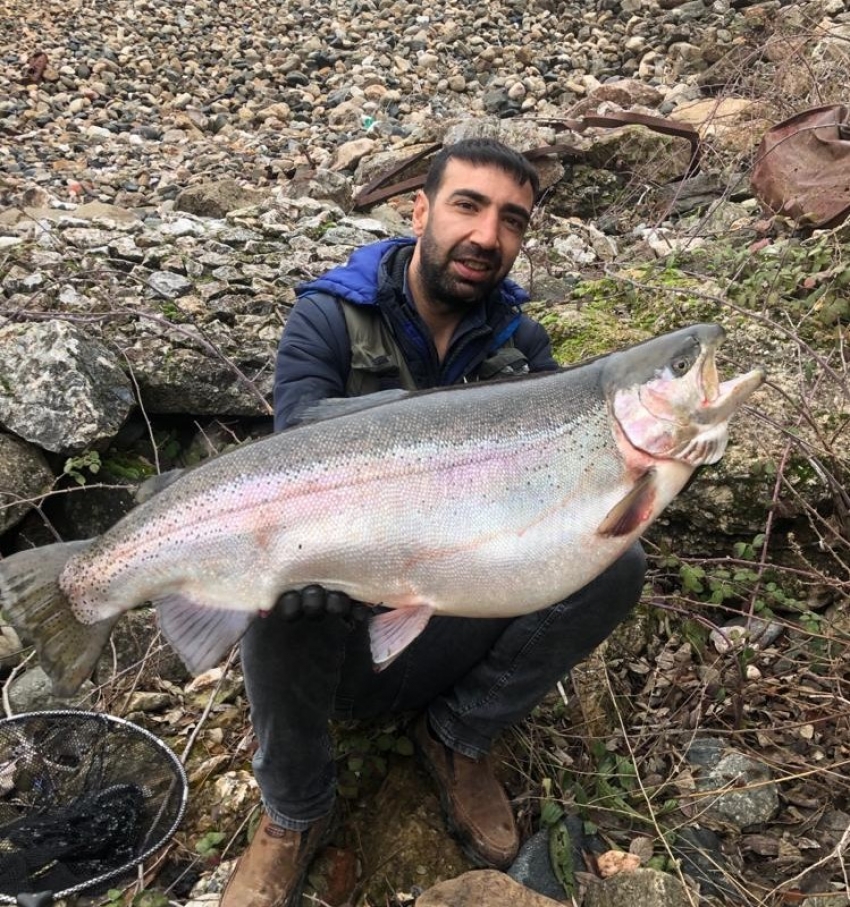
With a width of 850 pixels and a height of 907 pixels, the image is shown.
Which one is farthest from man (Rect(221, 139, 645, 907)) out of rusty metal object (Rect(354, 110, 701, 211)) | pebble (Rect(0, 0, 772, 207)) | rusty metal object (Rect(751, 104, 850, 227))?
pebble (Rect(0, 0, 772, 207))

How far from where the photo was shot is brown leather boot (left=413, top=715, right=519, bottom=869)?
2914mm

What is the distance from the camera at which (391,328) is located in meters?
3.34

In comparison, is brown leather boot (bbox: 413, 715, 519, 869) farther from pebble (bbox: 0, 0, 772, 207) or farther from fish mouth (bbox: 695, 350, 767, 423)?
pebble (bbox: 0, 0, 772, 207)

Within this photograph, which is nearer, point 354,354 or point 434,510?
point 434,510

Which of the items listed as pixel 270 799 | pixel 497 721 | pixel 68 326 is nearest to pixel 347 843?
pixel 270 799

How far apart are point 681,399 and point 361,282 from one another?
58.8 inches

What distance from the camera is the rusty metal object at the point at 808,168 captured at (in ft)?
17.6

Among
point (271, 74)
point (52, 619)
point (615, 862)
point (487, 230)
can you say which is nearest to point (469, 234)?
point (487, 230)

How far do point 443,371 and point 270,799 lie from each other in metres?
1.67

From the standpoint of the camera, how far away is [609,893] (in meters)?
2.73

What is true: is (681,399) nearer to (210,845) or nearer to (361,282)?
(361,282)

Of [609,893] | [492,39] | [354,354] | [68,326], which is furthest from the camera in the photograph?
[492,39]

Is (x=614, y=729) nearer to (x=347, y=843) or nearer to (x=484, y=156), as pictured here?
(x=347, y=843)

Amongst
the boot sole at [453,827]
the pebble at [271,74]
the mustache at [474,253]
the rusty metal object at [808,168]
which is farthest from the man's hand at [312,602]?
the pebble at [271,74]
